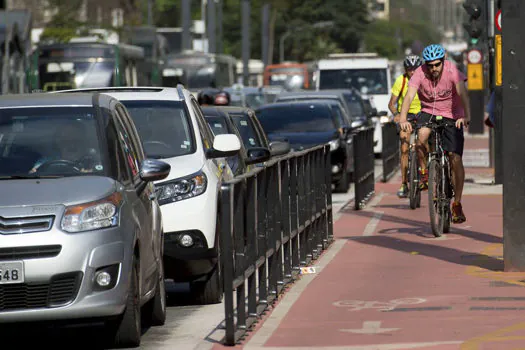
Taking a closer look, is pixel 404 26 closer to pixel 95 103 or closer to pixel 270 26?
pixel 270 26

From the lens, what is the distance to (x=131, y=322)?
8.91m

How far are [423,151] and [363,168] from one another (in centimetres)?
418

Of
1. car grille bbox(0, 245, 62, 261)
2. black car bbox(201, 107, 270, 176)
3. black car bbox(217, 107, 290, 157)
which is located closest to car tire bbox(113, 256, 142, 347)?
car grille bbox(0, 245, 62, 261)

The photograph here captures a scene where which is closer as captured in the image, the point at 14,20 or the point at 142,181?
the point at 142,181

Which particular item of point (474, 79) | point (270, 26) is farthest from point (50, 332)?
point (270, 26)

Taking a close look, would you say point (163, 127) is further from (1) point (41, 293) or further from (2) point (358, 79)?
(2) point (358, 79)

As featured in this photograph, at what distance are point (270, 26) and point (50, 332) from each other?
118544 millimetres

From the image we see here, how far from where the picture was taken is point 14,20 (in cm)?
4572

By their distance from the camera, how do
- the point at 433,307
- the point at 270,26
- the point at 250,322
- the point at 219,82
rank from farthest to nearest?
the point at 270,26
the point at 219,82
the point at 433,307
the point at 250,322

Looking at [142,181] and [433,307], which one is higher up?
[142,181]

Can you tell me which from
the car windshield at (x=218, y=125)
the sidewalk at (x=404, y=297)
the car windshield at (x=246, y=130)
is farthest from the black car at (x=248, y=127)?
the sidewalk at (x=404, y=297)

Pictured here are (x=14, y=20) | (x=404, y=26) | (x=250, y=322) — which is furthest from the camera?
(x=404, y=26)

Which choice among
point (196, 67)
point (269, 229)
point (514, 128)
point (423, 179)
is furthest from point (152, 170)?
point (196, 67)

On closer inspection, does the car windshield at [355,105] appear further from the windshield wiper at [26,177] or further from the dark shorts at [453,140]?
the windshield wiper at [26,177]
